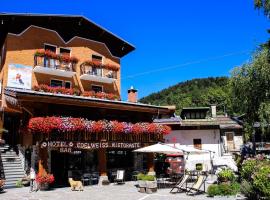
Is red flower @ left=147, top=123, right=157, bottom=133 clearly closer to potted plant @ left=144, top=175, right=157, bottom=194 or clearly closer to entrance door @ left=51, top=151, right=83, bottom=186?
entrance door @ left=51, top=151, right=83, bottom=186

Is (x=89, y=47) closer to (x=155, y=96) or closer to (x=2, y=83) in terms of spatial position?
(x=2, y=83)

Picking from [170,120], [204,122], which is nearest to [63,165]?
[170,120]

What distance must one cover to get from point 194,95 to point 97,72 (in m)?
48.6

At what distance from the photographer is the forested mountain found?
70156 mm

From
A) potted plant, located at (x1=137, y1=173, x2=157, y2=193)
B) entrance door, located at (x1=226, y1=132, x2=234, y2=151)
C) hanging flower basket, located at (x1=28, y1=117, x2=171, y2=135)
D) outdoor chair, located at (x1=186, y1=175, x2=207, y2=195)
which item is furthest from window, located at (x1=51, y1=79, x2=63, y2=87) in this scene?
entrance door, located at (x1=226, y1=132, x2=234, y2=151)

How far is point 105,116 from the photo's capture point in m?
24.5

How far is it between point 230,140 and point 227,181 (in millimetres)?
23996

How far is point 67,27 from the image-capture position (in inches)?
1163

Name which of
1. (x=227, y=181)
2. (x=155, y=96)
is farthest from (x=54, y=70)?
(x=155, y=96)

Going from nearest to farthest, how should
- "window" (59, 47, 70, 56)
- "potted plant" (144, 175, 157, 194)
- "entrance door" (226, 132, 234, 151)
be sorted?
1. "potted plant" (144, 175, 157, 194)
2. "window" (59, 47, 70, 56)
3. "entrance door" (226, 132, 234, 151)

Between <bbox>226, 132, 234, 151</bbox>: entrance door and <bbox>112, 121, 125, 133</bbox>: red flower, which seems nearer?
<bbox>112, 121, 125, 133</bbox>: red flower

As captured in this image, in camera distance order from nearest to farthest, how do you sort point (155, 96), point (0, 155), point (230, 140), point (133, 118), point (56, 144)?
point (56, 144), point (0, 155), point (133, 118), point (230, 140), point (155, 96)

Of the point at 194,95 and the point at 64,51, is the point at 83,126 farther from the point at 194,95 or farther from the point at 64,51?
the point at 194,95

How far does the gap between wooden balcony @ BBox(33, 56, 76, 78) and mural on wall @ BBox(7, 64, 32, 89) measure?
690 millimetres
